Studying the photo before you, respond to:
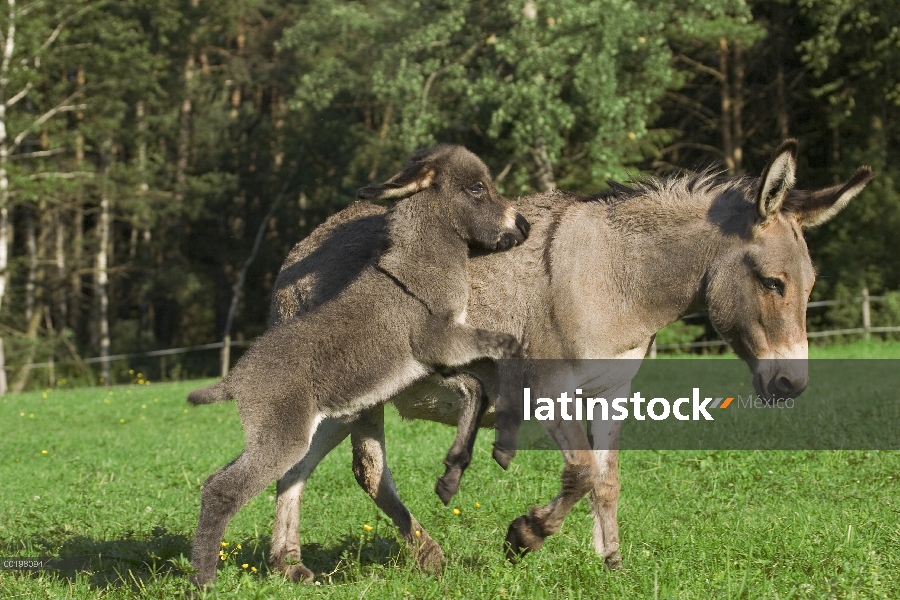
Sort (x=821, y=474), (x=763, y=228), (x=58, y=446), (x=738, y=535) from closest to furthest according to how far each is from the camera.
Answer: (x=763, y=228), (x=738, y=535), (x=821, y=474), (x=58, y=446)

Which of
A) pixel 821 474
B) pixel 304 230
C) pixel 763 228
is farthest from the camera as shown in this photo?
pixel 304 230

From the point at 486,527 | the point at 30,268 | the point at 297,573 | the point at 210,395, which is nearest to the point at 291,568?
the point at 297,573

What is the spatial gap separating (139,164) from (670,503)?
29.8m

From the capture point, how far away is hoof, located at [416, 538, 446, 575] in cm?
633

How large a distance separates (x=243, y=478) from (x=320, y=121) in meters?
32.3

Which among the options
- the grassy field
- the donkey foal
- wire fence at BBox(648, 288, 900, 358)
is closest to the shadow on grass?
the grassy field

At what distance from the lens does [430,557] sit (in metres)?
6.42

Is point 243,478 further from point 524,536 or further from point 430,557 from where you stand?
point 524,536

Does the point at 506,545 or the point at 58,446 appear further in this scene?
the point at 58,446

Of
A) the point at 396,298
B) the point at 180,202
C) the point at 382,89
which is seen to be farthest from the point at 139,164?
the point at 396,298

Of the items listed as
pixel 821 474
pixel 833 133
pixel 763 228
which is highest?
pixel 833 133

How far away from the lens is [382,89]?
82.8 ft

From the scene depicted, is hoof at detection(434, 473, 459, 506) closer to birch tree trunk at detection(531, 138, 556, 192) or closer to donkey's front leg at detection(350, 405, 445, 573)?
donkey's front leg at detection(350, 405, 445, 573)

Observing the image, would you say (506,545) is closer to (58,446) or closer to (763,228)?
(763,228)
